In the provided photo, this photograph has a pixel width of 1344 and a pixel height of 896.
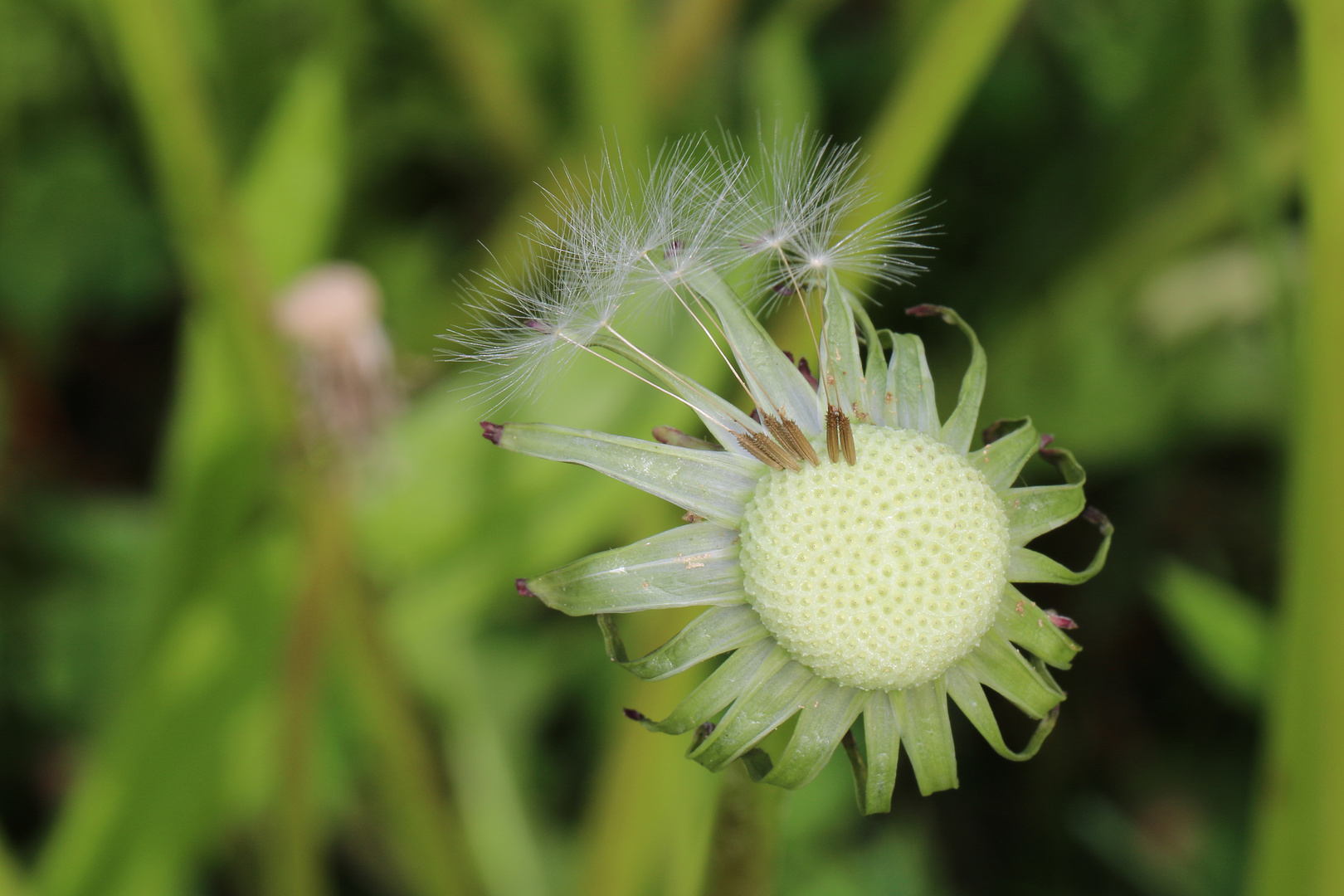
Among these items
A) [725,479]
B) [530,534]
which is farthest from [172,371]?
[725,479]

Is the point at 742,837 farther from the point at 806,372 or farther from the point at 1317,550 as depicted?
the point at 1317,550

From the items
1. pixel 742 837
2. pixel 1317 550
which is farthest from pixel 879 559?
pixel 1317 550

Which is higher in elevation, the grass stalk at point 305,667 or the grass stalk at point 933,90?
the grass stalk at point 933,90

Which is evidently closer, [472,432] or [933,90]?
[933,90]

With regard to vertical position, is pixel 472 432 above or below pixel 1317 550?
below

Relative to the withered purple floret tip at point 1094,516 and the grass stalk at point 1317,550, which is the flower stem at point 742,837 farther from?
the grass stalk at point 1317,550

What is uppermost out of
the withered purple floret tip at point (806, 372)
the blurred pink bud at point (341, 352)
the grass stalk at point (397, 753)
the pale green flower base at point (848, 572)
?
the withered purple floret tip at point (806, 372)

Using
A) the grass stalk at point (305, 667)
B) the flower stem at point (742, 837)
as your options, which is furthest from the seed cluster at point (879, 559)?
the grass stalk at point (305, 667)
